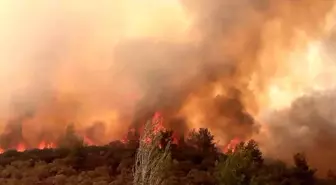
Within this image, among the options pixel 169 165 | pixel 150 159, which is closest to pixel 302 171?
pixel 169 165

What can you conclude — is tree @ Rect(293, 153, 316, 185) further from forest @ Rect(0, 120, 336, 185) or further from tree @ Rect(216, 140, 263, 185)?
tree @ Rect(216, 140, 263, 185)

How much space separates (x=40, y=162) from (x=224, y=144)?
1530 cm

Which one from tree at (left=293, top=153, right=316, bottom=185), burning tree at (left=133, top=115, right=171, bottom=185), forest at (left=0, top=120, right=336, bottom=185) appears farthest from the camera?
tree at (left=293, top=153, right=316, bottom=185)

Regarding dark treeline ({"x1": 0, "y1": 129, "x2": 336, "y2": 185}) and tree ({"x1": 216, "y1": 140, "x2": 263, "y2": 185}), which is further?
dark treeline ({"x1": 0, "y1": 129, "x2": 336, "y2": 185})

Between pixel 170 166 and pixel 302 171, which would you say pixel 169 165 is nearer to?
pixel 170 166

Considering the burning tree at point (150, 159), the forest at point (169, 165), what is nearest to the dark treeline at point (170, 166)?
the forest at point (169, 165)

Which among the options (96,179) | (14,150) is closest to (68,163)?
(96,179)

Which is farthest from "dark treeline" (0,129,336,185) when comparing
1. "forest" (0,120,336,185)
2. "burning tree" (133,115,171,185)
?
"burning tree" (133,115,171,185)

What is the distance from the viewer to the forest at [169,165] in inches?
1245

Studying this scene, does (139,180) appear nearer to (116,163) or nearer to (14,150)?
(116,163)

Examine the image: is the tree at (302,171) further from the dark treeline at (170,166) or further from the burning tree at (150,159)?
the burning tree at (150,159)

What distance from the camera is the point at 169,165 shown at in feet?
94.4

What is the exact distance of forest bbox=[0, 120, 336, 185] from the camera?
31.6m

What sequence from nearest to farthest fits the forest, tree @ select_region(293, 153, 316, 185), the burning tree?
the burning tree, the forest, tree @ select_region(293, 153, 316, 185)
